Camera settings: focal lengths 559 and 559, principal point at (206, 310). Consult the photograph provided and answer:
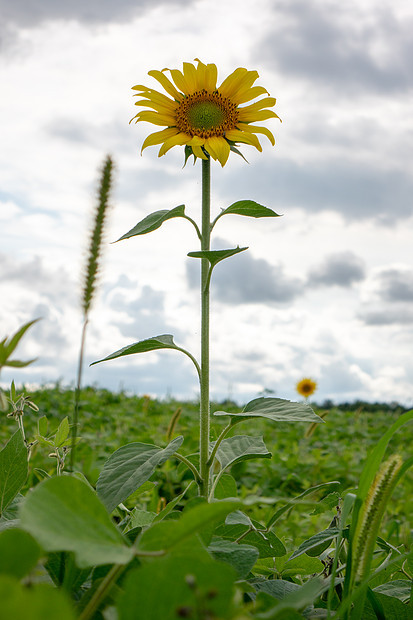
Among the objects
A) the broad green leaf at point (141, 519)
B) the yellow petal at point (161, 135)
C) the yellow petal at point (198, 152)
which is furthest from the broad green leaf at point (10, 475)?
the yellow petal at point (161, 135)

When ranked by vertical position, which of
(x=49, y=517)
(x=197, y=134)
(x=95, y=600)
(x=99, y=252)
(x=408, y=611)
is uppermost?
(x=197, y=134)

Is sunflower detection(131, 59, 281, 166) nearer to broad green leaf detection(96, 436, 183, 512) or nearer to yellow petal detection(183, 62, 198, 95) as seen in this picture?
yellow petal detection(183, 62, 198, 95)

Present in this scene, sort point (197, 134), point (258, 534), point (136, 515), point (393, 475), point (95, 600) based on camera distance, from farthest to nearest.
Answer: point (197, 134) → point (136, 515) → point (258, 534) → point (393, 475) → point (95, 600)

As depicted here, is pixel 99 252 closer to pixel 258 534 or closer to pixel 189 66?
pixel 258 534

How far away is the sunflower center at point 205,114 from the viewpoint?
5.46 feet

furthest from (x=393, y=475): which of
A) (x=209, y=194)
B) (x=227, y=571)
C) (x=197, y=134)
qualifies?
(x=197, y=134)

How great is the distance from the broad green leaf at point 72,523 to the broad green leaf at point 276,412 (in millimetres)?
528

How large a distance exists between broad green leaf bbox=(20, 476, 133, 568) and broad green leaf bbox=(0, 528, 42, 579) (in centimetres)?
4

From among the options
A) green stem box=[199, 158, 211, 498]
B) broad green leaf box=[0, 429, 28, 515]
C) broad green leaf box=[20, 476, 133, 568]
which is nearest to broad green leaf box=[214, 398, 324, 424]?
green stem box=[199, 158, 211, 498]

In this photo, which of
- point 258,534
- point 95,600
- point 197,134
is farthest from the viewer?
point 197,134

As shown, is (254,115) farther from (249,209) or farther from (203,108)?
(249,209)

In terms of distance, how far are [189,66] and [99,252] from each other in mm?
946

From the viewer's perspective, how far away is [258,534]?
1214 millimetres

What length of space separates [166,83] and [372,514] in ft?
4.67
